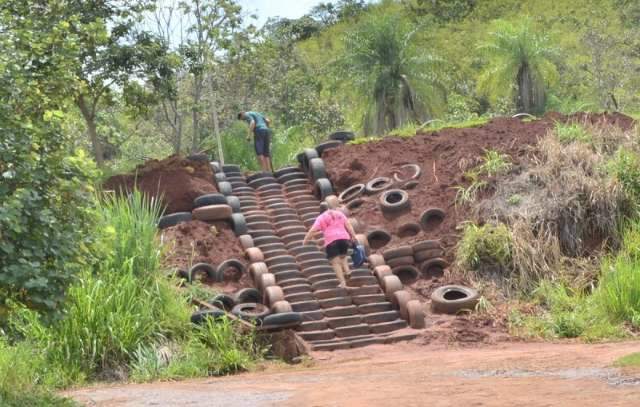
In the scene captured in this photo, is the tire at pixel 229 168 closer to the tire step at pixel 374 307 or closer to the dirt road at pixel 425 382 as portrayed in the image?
the tire step at pixel 374 307

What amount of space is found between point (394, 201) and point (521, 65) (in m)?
11.1

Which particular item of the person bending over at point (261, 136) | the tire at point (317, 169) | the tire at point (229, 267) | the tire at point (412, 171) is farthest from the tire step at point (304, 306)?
the person bending over at point (261, 136)

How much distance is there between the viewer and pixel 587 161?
16.4m

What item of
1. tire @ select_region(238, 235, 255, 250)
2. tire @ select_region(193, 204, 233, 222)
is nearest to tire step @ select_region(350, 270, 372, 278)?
tire @ select_region(238, 235, 255, 250)

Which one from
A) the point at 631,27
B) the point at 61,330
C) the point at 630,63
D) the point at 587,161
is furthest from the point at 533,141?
the point at 631,27

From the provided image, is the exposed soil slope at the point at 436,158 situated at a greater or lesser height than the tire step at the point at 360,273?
greater

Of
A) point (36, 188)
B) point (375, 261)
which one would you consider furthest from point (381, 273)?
point (36, 188)

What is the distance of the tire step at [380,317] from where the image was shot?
14.1 metres

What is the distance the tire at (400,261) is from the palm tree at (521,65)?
11.8 metres

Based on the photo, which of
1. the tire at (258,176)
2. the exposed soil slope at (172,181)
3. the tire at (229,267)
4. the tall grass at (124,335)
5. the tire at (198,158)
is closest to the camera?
the tall grass at (124,335)

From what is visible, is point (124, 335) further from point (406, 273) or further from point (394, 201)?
point (394, 201)

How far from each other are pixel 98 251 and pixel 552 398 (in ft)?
13.7

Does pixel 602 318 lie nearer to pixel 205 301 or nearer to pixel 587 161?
pixel 587 161

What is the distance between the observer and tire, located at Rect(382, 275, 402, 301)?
47.8 feet
